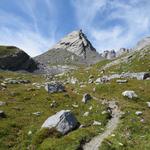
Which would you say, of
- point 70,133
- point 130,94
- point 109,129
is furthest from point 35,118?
point 130,94

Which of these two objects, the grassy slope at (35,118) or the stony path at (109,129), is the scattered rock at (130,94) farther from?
the grassy slope at (35,118)

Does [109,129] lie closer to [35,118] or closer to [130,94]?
[35,118]

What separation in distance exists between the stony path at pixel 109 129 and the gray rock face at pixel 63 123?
3.32 meters

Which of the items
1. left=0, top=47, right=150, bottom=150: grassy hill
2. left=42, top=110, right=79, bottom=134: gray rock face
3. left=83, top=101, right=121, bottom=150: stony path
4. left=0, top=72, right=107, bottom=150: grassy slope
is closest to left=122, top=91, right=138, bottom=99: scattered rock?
left=0, top=47, right=150, bottom=150: grassy hill

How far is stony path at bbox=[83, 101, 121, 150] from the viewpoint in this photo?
3231 cm

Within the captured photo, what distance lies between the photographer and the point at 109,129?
37.3 metres

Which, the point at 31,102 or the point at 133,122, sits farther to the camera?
the point at 31,102

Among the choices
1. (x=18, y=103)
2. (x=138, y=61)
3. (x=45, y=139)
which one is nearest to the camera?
(x=45, y=139)

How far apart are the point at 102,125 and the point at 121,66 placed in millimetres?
92382

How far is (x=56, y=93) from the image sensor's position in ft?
196

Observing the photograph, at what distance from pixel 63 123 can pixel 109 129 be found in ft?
17.3

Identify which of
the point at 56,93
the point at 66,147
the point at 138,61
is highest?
the point at 138,61

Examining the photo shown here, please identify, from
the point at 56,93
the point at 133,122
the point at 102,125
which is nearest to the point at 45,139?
the point at 102,125

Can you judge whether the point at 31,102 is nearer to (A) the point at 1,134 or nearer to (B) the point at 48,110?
(B) the point at 48,110
